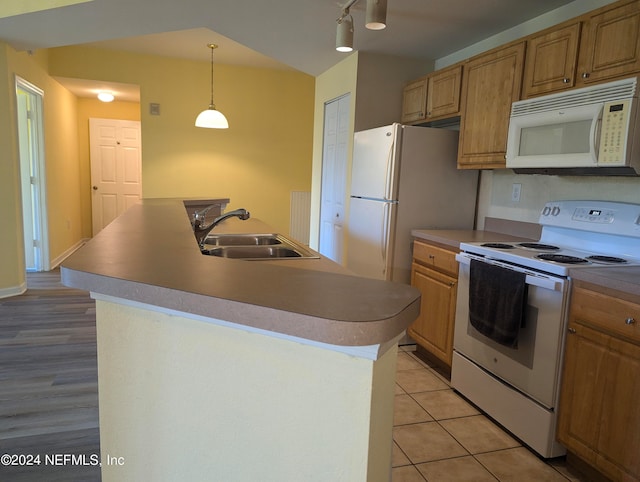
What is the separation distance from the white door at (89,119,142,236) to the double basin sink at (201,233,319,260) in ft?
16.0

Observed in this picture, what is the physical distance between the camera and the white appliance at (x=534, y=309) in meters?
1.89

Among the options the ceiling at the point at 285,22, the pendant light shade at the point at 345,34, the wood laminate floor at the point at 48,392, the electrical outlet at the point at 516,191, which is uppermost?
the ceiling at the point at 285,22

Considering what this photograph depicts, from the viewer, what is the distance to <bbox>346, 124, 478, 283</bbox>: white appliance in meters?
3.05

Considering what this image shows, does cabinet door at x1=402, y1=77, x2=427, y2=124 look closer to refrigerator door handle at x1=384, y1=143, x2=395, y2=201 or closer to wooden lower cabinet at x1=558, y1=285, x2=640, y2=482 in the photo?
refrigerator door handle at x1=384, y1=143, x2=395, y2=201

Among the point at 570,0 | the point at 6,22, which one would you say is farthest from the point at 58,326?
the point at 570,0

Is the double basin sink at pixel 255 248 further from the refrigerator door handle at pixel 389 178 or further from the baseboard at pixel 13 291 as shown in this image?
the baseboard at pixel 13 291

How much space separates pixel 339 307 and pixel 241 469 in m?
0.44

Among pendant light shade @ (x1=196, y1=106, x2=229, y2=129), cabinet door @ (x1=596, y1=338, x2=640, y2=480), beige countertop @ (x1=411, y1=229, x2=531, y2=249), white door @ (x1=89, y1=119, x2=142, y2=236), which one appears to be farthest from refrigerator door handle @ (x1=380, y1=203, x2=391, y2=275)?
white door @ (x1=89, y1=119, x2=142, y2=236)

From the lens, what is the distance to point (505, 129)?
2.58m

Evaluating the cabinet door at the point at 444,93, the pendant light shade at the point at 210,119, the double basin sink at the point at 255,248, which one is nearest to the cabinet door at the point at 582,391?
the double basin sink at the point at 255,248

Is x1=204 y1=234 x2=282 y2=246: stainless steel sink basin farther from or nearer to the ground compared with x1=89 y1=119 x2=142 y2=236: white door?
nearer to the ground

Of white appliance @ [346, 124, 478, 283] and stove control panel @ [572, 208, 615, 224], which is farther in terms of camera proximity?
white appliance @ [346, 124, 478, 283]

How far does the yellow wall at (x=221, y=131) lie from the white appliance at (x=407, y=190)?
2809mm

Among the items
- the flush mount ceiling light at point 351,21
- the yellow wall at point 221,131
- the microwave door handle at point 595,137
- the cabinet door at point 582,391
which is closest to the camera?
the cabinet door at point 582,391
